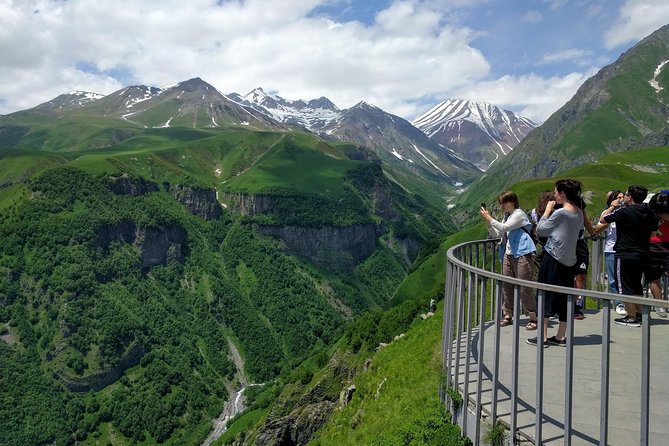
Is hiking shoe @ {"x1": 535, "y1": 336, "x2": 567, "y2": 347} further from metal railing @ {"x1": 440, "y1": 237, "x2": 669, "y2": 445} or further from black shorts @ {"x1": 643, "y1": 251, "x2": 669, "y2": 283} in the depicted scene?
black shorts @ {"x1": 643, "y1": 251, "x2": 669, "y2": 283}

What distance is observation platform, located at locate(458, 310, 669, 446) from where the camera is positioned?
7.77 meters

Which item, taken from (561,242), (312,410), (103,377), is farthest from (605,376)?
(103,377)

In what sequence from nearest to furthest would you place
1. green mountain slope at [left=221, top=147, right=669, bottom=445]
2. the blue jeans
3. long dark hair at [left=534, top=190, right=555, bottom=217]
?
1. green mountain slope at [left=221, top=147, right=669, bottom=445]
2. long dark hair at [left=534, top=190, right=555, bottom=217]
3. the blue jeans

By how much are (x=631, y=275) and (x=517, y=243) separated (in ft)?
9.58

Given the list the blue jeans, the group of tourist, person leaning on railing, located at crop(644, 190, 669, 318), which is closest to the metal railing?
the group of tourist

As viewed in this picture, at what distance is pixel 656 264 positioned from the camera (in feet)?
42.8

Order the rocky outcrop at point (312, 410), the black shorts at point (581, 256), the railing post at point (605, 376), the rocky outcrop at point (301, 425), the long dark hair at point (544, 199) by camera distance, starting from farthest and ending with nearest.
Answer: the rocky outcrop at point (312, 410) → the rocky outcrop at point (301, 425) → the long dark hair at point (544, 199) → the black shorts at point (581, 256) → the railing post at point (605, 376)

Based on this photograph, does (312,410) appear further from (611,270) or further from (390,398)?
(611,270)

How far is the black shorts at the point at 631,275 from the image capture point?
1239 cm

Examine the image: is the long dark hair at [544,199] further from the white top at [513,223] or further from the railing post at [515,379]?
the railing post at [515,379]

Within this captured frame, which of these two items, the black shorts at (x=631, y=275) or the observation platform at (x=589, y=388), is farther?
the black shorts at (x=631, y=275)

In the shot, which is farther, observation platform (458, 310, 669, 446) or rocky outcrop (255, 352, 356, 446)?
rocky outcrop (255, 352, 356, 446)

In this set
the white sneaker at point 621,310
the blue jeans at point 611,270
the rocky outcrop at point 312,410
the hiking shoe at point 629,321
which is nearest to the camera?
the hiking shoe at point 629,321

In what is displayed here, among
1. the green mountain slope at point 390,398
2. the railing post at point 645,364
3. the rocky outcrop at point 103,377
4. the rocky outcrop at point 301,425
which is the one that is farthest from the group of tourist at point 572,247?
the rocky outcrop at point 103,377
